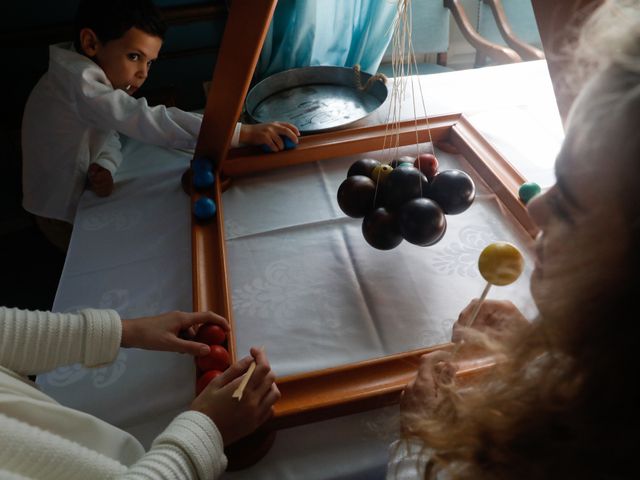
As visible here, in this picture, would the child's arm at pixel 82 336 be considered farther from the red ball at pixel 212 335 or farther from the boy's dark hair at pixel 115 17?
the boy's dark hair at pixel 115 17

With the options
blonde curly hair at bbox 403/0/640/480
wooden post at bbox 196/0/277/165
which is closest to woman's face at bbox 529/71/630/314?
blonde curly hair at bbox 403/0/640/480

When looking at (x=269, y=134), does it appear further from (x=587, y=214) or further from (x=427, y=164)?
(x=587, y=214)

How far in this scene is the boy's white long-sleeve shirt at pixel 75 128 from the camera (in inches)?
38.2

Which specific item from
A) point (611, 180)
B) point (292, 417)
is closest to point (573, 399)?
point (611, 180)

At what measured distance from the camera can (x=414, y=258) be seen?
74 cm

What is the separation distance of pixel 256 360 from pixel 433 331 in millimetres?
229

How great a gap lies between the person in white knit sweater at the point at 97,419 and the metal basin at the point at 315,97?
0.59m

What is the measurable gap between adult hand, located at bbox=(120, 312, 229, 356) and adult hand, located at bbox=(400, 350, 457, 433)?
237mm

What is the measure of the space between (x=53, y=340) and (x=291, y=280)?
0.32m

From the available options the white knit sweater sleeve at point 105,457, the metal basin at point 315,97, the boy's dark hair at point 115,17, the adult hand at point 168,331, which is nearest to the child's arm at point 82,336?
the adult hand at point 168,331

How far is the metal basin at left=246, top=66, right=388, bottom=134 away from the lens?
3.51 ft

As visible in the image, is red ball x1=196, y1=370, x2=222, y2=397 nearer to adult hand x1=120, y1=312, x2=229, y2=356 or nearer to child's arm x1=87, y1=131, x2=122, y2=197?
adult hand x1=120, y1=312, x2=229, y2=356

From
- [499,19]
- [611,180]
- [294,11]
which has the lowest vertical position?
[499,19]

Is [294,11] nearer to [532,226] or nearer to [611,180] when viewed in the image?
[532,226]
